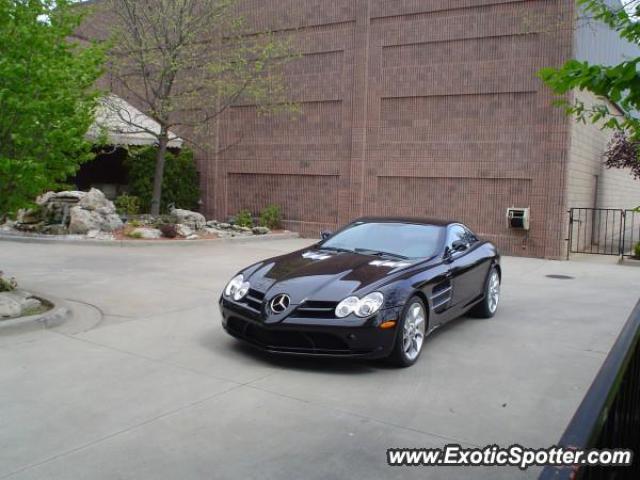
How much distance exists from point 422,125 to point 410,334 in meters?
12.8

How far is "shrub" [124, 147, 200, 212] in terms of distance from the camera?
20.8 m

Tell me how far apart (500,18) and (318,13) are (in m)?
5.85

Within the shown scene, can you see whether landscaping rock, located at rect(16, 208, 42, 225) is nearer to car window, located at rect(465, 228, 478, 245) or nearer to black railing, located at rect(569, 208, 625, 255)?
car window, located at rect(465, 228, 478, 245)

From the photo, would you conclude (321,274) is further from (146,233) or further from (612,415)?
A: (146,233)

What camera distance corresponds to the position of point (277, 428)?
4.36 metres

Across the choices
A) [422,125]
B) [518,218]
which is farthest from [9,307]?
[422,125]

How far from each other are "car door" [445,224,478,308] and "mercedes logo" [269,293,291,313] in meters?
2.10

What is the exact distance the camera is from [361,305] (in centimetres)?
565

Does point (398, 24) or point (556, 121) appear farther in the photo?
point (398, 24)

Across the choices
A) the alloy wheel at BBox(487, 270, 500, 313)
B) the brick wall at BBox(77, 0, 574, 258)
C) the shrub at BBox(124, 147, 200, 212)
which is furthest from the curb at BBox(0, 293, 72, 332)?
the shrub at BBox(124, 147, 200, 212)

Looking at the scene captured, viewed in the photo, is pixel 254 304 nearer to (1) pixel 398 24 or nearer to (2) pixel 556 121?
(2) pixel 556 121

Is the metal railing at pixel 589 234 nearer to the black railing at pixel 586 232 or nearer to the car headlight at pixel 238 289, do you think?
the black railing at pixel 586 232

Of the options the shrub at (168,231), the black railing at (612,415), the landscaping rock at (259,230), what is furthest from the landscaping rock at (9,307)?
the landscaping rock at (259,230)

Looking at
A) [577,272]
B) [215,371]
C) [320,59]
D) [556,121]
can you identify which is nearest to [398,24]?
[320,59]
